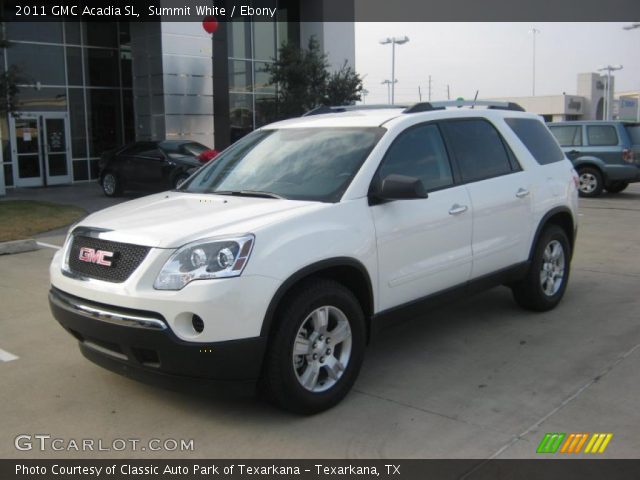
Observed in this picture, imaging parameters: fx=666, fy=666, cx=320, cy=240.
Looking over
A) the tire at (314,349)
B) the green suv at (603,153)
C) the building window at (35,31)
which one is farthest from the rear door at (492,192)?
the building window at (35,31)

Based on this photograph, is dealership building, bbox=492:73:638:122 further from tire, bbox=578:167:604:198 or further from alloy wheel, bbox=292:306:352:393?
alloy wheel, bbox=292:306:352:393

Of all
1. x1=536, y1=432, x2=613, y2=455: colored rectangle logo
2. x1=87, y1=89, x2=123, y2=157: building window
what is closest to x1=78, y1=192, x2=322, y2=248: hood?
x1=536, y1=432, x2=613, y2=455: colored rectangle logo

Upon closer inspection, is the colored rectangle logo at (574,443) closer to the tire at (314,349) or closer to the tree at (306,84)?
the tire at (314,349)

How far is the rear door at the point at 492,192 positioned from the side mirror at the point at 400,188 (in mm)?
1002

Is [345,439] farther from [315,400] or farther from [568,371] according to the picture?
[568,371]

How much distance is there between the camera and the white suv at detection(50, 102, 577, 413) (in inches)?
143

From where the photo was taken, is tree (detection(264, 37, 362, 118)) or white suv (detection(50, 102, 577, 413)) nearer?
white suv (detection(50, 102, 577, 413))

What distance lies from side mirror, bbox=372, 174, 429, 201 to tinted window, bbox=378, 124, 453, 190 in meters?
0.26

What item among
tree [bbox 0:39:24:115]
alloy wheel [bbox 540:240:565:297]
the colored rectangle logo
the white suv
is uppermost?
tree [bbox 0:39:24:115]

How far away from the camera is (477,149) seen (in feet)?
17.9

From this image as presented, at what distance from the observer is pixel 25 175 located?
798 inches

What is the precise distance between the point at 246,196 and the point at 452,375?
6.26 ft

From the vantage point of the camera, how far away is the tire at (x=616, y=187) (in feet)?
53.7

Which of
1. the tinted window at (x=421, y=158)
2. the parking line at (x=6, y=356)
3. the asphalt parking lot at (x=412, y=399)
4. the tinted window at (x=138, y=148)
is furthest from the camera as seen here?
the tinted window at (x=138, y=148)
